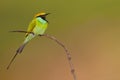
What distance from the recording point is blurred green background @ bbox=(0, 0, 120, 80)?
202 cm

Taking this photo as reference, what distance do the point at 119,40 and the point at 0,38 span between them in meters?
0.77

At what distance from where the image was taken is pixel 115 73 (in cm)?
205

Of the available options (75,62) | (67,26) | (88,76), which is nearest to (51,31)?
(67,26)

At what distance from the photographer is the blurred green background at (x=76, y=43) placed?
6.63ft

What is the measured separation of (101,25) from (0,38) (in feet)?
2.16

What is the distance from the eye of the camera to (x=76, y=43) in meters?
2.04

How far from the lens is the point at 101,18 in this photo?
6.70 ft

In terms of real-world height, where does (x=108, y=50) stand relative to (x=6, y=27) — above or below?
below

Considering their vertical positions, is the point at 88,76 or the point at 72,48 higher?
the point at 72,48

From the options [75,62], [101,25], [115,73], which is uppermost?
[101,25]

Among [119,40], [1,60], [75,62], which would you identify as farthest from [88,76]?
[1,60]

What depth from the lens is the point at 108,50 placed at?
2.06 metres

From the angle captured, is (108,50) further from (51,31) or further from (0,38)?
(0,38)

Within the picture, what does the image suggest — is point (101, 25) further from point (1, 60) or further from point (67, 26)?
point (1, 60)
